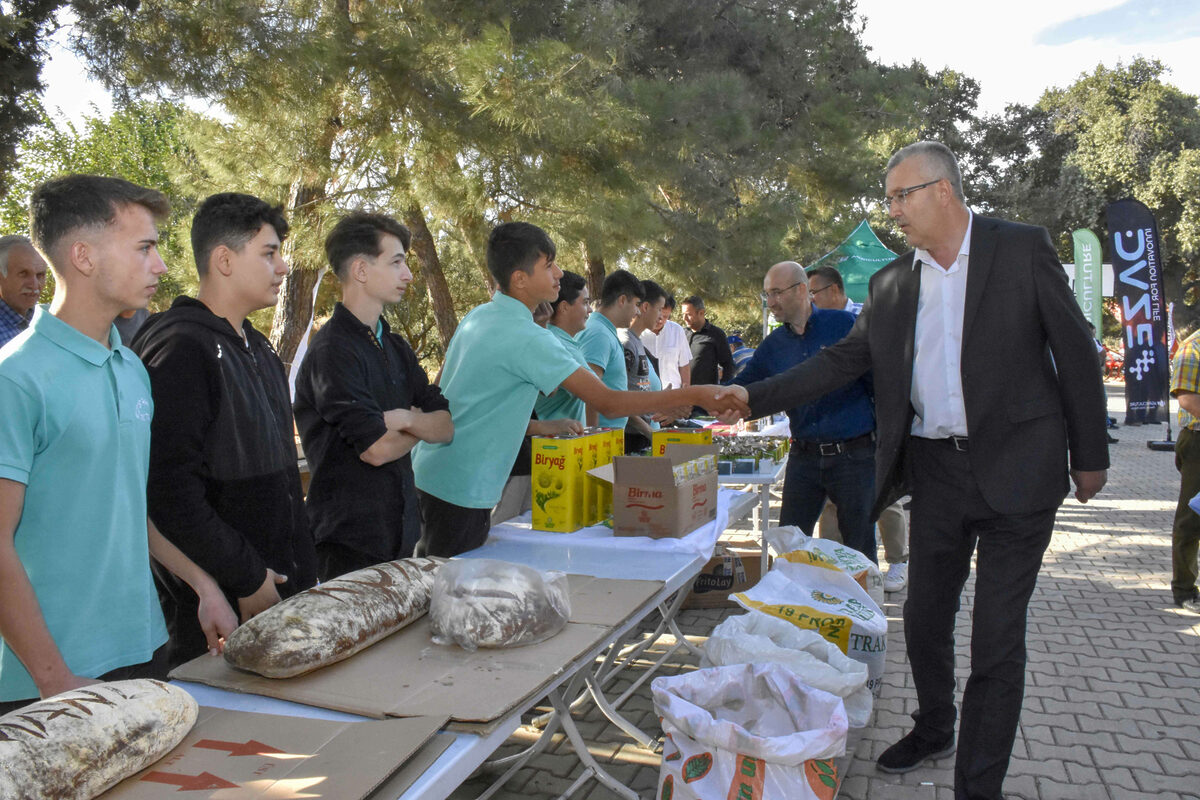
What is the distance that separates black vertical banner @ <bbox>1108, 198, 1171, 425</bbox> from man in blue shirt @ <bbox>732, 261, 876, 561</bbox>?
1028 cm

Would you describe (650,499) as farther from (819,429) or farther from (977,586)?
(819,429)

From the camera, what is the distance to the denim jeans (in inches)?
160

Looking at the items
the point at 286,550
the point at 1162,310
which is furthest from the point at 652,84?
the point at 1162,310

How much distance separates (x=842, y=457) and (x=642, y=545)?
1656mm

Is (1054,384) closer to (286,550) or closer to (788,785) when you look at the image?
(788,785)

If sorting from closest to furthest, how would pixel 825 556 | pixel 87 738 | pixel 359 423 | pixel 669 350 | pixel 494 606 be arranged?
pixel 87 738, pixel 494 606, pixel 359 423, pixel 825 556, pixel 669 350

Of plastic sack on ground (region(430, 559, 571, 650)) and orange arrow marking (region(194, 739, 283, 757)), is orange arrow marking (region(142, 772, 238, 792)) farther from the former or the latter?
plastic sack on ground (region(430, 559, 571, 650))

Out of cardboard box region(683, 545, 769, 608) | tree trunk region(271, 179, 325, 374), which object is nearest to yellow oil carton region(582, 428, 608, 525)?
cardboard box region(683, 545, 769, 608)

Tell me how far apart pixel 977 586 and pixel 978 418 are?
54 cm

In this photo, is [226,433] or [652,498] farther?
[652,498]

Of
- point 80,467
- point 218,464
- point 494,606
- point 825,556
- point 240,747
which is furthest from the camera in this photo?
point 825,556

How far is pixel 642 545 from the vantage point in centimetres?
279

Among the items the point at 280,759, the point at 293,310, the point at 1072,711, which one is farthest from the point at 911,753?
the point at 293,310

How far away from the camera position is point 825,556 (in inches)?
135
